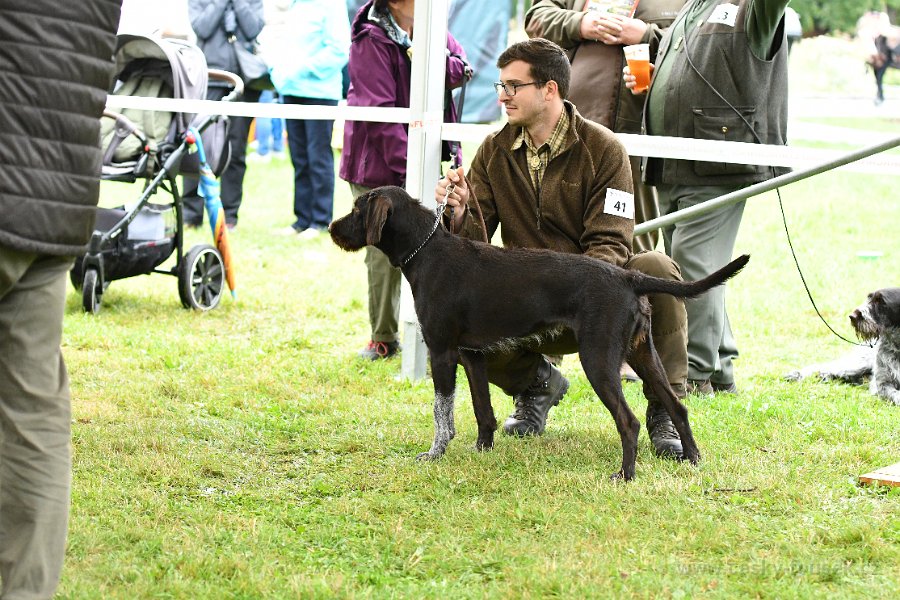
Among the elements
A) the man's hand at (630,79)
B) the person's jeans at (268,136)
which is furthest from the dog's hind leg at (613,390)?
the person's jeans at (268,136)

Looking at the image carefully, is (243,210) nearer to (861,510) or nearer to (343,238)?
(343,238)

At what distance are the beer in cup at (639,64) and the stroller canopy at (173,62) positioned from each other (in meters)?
3.29

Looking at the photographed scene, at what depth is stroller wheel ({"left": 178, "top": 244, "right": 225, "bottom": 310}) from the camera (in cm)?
787

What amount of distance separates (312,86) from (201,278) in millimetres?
3484

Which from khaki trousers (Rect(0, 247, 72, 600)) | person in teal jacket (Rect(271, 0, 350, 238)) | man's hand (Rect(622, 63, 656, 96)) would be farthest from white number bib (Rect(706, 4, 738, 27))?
person in teal jacket (Rect(271, 0, 350, 238))

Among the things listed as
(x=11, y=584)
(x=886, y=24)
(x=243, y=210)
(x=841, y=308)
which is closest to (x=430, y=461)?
(x=11, y=584)

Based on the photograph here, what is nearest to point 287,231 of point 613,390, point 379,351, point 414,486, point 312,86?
point 312,86

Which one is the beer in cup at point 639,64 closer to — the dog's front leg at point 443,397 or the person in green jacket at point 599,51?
the person in green jacket at point 599,51

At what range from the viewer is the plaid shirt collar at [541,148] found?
476 centimetres

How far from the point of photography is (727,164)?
223 inches

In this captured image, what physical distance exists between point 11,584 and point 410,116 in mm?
3698

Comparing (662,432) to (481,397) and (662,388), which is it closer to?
(662,388)

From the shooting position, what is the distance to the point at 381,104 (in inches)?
256

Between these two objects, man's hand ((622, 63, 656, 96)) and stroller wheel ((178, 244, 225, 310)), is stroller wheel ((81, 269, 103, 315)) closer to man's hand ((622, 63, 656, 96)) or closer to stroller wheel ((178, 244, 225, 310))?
stroller wheel ((178, 244, 225, 310))
